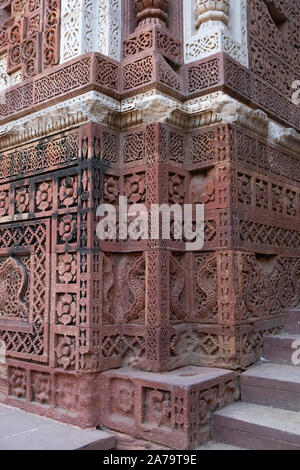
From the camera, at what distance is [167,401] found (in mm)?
3031

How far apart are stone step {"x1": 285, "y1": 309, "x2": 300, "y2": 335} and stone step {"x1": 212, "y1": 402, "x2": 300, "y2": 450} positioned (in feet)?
3.74

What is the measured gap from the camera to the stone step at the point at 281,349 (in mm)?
3742

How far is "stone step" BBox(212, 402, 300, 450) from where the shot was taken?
277 centimetres

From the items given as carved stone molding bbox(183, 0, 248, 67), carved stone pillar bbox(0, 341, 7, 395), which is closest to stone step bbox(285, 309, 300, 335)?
carved stone molding bbox(183, 0, 248, 67)

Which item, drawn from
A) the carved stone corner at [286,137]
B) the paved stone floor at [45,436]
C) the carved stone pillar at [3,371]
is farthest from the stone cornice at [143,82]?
the paved stone floor at [45,436]

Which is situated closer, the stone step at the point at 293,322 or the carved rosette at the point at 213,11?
the carved rosette at the point at 213,11

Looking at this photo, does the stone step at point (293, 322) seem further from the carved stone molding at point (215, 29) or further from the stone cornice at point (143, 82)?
the carved stone molding at point (215, 29)

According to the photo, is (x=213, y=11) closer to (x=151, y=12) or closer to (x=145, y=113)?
(x=151, y=12)

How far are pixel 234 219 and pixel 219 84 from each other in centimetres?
112

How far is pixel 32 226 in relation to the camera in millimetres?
3992

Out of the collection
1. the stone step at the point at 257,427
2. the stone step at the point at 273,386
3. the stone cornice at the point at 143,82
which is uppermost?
the stone cornice at the point at 143,82

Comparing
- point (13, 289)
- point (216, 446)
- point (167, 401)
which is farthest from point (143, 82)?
point (216, 446)

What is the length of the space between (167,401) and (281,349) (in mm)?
1263

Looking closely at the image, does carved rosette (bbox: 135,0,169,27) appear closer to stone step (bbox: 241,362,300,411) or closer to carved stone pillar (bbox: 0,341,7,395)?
stone step (bbox: 241,362,300,411)
